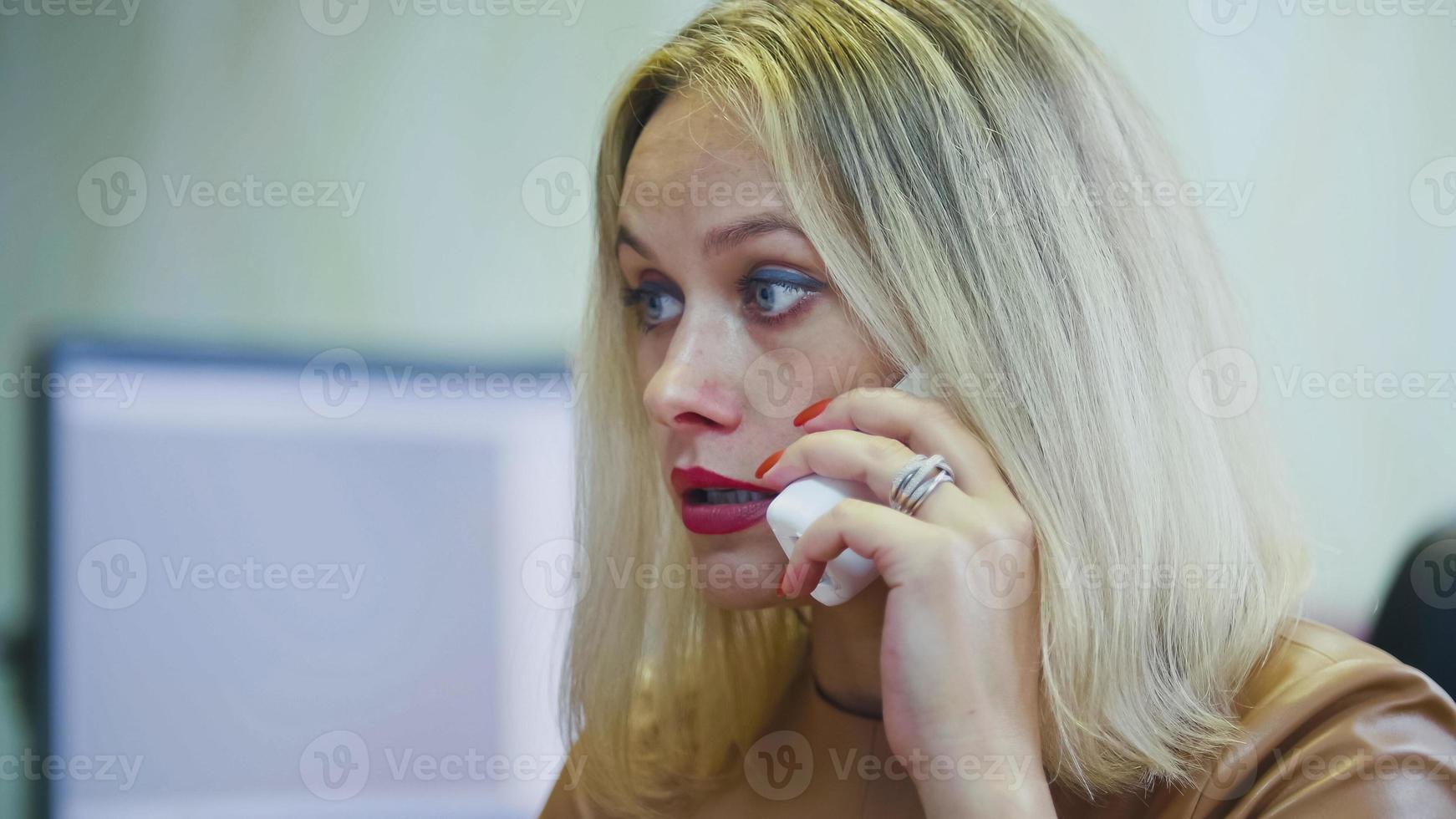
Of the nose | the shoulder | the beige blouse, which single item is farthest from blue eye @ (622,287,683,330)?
the shoulder

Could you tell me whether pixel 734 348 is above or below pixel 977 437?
above

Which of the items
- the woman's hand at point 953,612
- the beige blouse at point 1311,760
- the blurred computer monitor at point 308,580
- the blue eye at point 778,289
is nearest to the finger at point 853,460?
the woman's hand at point 953,612

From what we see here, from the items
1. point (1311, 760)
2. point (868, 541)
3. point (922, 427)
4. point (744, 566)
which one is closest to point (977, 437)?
point (922, 427)

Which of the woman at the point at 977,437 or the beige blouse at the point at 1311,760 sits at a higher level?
the woman at the point at 977,437

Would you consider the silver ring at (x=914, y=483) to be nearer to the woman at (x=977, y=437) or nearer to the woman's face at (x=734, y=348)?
the woman at (x=977, y=437)

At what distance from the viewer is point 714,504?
107 centimetres

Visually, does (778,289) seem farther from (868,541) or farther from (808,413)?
(868,541)

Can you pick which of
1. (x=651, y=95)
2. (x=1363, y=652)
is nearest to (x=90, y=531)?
(x=651, y=95)

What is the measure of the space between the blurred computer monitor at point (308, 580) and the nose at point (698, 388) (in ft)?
2.51

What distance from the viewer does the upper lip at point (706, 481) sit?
104 centimetres

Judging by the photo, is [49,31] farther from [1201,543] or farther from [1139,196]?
[1201,543]

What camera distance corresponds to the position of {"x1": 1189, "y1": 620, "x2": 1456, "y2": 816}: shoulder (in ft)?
2.60

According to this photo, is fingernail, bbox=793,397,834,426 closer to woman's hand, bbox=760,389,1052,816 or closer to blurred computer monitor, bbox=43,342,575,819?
woman's hand, bbox=760,389,1052,816

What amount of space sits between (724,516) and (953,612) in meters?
0.28
